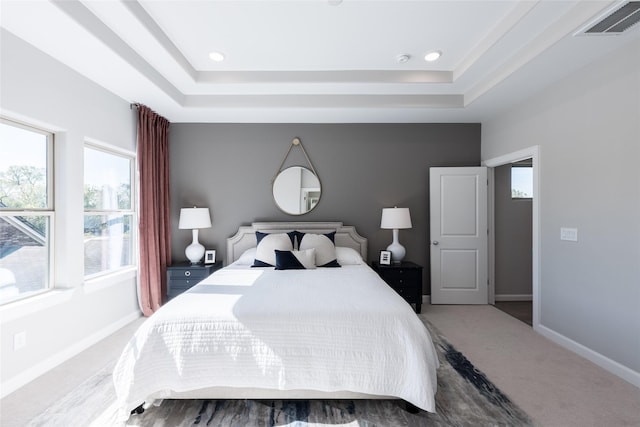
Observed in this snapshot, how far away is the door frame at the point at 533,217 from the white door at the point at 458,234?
0.16 metres

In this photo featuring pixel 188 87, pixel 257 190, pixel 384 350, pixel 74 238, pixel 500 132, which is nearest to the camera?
pixel 384 350

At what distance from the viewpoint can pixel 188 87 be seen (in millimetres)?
3346

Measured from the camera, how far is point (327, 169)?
4266mm

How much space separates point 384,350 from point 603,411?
1.50m

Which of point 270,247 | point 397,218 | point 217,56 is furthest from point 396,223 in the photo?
point 217,56

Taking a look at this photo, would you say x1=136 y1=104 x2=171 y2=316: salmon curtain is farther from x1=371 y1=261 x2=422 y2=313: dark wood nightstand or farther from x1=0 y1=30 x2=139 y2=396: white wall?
x1=371 y1=261 x2=422 y2=313: dark wood nightstand

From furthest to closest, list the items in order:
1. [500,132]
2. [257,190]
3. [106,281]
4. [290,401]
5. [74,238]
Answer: [257,190] → [500,132] → [106,281] → [74,238] → [290,401]

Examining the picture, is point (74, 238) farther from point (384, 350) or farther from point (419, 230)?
point (419, 230)

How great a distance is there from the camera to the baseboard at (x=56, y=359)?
84.9 inches

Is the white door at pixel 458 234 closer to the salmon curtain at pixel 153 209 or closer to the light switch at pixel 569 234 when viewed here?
the light switch at pixel 569 234

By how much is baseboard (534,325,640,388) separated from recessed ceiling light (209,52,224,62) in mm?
4268

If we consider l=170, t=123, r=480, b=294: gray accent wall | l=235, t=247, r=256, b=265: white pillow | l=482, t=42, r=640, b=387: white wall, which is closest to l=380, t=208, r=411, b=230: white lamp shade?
l=170, t=123, r=480, b=294: gray accent wall

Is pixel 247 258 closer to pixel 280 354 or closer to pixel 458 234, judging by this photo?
pixel 280 354

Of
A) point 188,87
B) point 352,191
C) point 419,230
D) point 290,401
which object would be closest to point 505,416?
point 290,401
